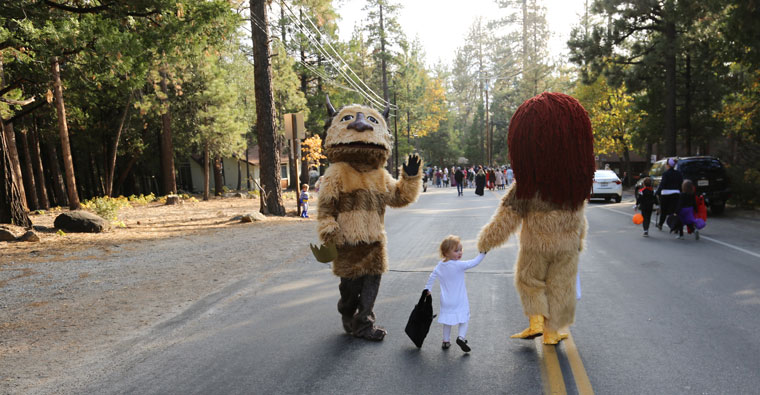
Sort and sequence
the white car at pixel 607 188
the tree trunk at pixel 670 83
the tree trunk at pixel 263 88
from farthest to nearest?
the white car at pixel 607 188, the tree trunk at pixel 670 83, the tree trunk at pixel 263 88

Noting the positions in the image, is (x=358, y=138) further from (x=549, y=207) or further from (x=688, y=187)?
(x=688, y=187)

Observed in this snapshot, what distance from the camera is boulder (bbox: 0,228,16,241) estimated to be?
11.4 m

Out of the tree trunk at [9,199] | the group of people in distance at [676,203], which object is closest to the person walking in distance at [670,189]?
the group of people in distance at [676,203]

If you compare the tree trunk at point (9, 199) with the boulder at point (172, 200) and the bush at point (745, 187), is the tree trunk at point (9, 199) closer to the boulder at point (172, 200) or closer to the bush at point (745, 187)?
the boulder at point (172, 200)

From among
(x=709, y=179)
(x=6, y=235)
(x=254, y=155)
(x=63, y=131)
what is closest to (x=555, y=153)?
(x=6, y=235)

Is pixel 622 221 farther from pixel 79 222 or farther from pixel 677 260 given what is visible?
pixel 79 222

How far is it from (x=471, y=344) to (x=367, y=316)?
103 centimetres

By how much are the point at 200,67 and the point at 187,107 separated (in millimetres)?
2871

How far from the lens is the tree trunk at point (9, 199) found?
12284 millimetres

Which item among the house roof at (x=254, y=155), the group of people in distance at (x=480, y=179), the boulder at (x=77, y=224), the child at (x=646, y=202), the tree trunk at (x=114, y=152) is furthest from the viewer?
the house roof at (x=254, y=155)

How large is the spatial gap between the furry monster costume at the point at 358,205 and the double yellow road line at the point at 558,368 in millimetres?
1513

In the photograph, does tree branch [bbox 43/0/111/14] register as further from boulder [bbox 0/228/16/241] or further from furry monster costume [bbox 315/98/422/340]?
furry monster costume [bbox 315/98/422/340]

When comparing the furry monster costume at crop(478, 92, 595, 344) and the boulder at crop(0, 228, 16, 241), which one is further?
the boulder at crop(0, 228, 16, 241)

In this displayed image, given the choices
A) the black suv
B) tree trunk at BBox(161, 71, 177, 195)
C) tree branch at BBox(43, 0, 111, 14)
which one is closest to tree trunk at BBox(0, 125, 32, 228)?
tree branch at BBox(43, 0, 111, 14)
